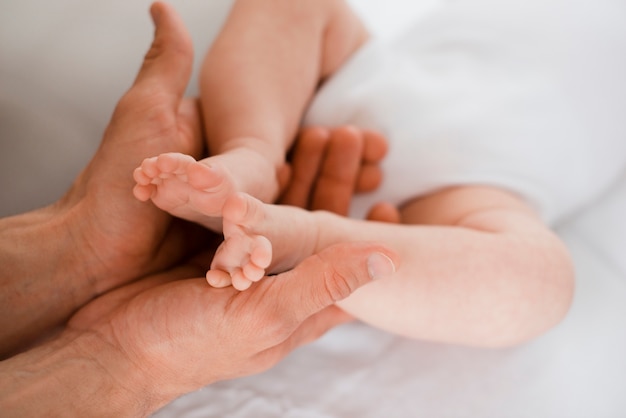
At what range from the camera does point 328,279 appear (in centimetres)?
65

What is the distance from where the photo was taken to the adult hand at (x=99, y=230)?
28.3 inches

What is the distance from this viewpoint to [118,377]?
2.25 ft

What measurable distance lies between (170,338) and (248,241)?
14 centimetres

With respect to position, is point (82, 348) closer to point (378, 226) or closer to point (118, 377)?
point (118, 377)

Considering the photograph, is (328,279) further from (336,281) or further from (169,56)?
(169,56)

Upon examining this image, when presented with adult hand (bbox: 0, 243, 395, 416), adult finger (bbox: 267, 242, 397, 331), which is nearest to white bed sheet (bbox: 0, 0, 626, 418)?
adult hand (bbox: 0, 243, 395, 416)

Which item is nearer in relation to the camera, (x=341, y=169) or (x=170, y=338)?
(x=170, y=338)

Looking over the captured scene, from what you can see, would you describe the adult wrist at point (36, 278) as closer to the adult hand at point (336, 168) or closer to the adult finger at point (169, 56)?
the adult finger at point (169, 56)

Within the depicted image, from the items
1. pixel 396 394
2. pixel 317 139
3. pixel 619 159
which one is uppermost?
pixel 317 139

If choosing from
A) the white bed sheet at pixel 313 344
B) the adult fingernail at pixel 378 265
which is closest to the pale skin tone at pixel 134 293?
the adult fingernail at pixel 378 265

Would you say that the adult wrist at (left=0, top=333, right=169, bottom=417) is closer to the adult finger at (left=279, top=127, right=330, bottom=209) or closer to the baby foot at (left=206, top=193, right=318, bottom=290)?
the baby foot at (left=206, top=193, right=318, bottom=290)

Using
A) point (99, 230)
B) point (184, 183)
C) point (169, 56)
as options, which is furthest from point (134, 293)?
point (169, 56)

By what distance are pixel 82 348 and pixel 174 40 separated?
1.30 feet

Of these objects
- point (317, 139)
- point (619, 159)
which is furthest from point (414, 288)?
point (619, 159)
